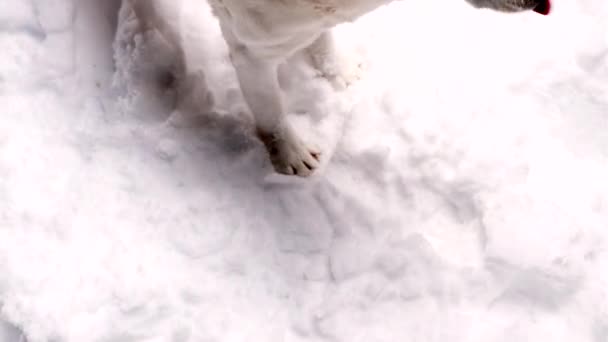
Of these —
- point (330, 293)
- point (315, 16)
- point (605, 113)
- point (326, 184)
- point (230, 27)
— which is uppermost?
point (315, 16)

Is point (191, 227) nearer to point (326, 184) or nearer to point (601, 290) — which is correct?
point (326, 184)

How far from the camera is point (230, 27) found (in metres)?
1.27

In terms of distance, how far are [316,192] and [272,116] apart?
22cm

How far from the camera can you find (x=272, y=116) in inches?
60.7

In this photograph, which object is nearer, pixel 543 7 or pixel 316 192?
pixel 543 7

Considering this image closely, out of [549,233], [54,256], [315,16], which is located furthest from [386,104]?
[54,256]

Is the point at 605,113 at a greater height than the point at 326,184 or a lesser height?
greater

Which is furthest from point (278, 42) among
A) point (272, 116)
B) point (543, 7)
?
point (543, 7)

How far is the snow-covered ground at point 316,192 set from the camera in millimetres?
1428

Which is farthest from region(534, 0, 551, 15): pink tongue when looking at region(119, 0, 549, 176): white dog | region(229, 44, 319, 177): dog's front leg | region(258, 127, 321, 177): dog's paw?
region(258, 127, 321, 177): dog's paw

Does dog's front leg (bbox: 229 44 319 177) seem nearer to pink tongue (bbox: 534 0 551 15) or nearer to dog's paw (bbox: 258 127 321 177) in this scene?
dog's paw (bbox: 258 127 321 177)

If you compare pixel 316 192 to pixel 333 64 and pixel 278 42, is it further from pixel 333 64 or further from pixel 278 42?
pixel 278 42

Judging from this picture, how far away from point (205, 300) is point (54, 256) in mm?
348

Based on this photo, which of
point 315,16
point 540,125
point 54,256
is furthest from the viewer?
point 540,125
